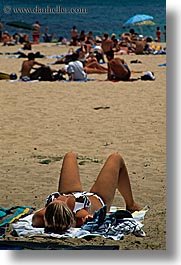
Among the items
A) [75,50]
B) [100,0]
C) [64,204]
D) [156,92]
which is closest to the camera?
[64,204]

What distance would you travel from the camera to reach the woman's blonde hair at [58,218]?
14.0 feet

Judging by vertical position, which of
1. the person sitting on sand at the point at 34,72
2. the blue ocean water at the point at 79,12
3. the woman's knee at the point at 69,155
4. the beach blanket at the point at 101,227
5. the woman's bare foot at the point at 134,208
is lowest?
the beach blanket at the point at 101,227

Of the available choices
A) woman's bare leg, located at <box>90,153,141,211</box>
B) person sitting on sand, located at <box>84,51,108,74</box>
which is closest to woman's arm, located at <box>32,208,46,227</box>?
woman's bare leg, located at <box>90,153,141,211</box>

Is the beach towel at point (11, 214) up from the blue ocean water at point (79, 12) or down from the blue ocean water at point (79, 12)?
down

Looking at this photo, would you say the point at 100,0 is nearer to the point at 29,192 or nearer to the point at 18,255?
the point at 29,192

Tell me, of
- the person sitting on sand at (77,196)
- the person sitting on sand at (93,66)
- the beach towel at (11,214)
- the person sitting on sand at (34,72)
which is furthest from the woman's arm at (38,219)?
the person sitting on sand at (34,72)

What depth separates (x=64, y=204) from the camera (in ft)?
14.1

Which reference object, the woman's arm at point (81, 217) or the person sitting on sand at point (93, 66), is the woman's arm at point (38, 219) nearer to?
the woman's arm at point (81, 217)

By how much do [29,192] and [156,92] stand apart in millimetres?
1109

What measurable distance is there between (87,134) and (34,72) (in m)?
1.20

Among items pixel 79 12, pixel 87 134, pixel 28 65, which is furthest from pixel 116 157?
pixel 28 65

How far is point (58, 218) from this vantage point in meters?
4.28

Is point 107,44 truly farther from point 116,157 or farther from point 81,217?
point 81,217

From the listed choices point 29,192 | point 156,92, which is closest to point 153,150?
point 156,92
